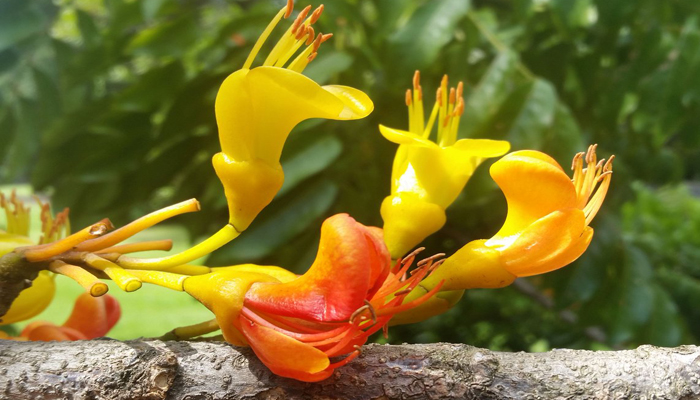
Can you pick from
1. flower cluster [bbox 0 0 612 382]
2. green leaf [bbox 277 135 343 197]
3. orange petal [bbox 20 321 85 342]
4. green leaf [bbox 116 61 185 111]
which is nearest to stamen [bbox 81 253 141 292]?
flower cluster [bbox 0 0 612 382]

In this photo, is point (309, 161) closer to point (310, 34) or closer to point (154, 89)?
point (154, 89)

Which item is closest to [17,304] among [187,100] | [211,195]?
[211,195]

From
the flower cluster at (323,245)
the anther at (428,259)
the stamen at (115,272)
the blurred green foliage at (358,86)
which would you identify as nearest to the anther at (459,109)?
the flower cluster at (323,245)

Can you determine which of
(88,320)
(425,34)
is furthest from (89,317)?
(425,34)

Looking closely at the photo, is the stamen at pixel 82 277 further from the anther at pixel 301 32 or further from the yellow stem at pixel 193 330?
the anther at pixel 301 32

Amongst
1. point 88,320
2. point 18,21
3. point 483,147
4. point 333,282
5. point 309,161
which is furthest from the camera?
point 18,21

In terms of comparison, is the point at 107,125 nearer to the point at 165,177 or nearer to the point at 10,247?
the point at 165,177

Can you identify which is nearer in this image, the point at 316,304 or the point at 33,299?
the point at 316,304
